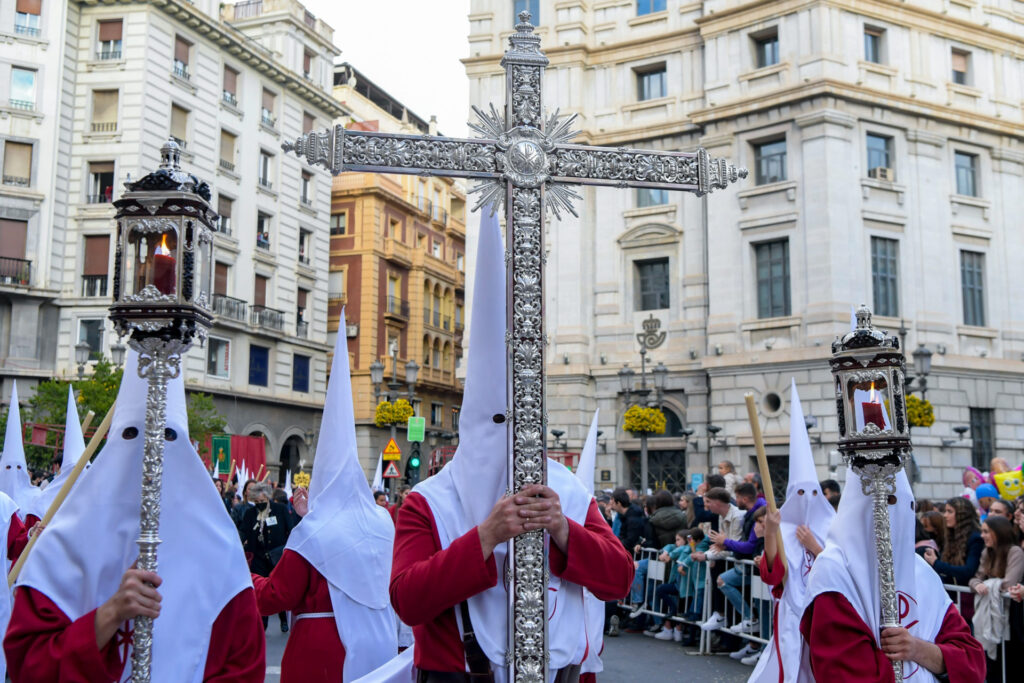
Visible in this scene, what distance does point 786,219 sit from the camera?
2812cm

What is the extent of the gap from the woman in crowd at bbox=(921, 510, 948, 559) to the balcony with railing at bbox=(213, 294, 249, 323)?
2973 cm

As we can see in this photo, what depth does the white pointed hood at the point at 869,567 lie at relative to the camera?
13.9 feet

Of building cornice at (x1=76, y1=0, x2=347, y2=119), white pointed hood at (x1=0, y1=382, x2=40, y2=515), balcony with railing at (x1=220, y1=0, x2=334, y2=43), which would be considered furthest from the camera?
Answer: balcony with railing at (x1=220, y1=0, x2=334, y2=43)

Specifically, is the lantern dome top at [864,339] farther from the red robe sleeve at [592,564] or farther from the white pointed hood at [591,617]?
the red robe sleeve at [592,564]

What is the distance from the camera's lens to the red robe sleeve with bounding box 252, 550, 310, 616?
5.49 m

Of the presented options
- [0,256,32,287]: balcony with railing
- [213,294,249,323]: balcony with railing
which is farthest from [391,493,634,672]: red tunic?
[213,294,249,323]: balcony with railing

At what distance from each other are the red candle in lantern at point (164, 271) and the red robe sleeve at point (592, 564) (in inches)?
64.3

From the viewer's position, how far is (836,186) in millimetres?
27484

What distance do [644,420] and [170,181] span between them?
2029 centimetres

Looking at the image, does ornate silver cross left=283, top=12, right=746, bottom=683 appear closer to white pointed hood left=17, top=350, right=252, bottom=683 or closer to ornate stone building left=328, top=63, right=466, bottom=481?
white pointed hood left=17, top=350, right=252, bottom=683

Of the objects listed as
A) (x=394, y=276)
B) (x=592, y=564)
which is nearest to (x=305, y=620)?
(x=592, y=564)

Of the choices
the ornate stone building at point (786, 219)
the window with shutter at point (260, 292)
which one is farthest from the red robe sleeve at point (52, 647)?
the window with shutter at point (260, 292)

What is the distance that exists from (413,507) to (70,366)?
32601 millimetres

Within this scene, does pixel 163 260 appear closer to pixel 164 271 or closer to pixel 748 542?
pixel 164 271
